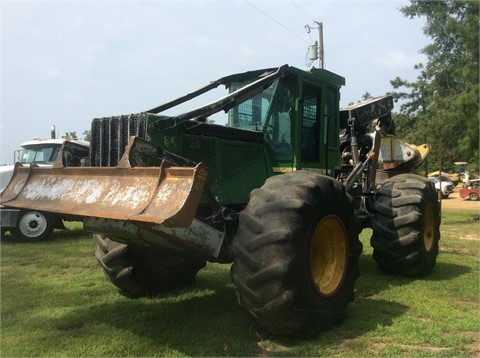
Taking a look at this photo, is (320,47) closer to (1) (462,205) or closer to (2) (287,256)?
(1) (462,205)

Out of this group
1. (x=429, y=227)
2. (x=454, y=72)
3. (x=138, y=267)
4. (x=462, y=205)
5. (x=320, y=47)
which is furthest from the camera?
(x=462, y=205)

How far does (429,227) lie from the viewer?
287 inches

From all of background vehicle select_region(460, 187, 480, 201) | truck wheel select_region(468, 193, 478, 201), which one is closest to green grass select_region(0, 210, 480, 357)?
background vehicle select_region(460, 187, 480, 201)

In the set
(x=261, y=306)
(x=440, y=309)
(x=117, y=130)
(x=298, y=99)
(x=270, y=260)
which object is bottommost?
(x=440, y=309)

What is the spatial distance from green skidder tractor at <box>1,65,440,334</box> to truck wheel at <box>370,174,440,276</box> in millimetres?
18

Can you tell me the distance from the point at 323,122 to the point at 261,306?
3214 millimetres

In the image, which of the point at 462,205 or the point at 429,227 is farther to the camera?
the point at 462,205

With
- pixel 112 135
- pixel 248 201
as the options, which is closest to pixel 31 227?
pixel 112 135

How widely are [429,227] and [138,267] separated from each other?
443 cm

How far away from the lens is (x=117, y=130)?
15.3ft

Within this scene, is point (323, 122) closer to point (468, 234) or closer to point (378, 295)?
point (378, 295)

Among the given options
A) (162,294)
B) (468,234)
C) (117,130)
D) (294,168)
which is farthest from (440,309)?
(468,234)

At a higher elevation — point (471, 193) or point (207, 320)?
point (471, 193)

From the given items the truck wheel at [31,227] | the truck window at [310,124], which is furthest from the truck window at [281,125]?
the truck wheel at [31,227]
